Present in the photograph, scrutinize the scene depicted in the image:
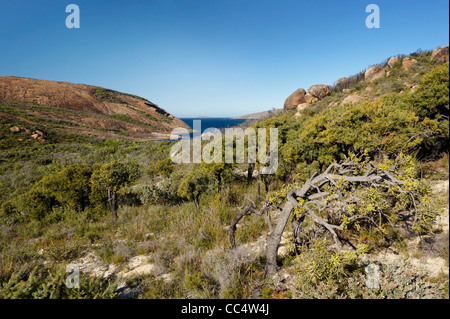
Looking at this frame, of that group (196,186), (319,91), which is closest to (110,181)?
(196,186)

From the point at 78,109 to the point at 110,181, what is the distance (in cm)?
6278

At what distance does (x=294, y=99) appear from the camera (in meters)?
31.5

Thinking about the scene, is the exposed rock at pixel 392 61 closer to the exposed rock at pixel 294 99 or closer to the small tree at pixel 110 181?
the exposed rock at pixel 294 99

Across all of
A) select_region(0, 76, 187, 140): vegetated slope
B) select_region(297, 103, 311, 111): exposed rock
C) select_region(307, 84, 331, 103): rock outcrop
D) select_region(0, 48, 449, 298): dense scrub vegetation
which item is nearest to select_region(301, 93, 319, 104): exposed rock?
select_region(307, 84, 331, 103): rock outcrop

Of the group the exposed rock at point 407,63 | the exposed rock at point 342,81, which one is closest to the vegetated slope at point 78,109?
the exposed rock at point 342,81

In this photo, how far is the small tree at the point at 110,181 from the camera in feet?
23.4

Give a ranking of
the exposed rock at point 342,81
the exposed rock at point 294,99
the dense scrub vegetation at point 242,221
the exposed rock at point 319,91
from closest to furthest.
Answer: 1. the dense scrub vegetation at point 242,221
2. the exposed rock at point 319,91
3. the exposed rock at point 294,99
4. the exposed rock at point 342,81

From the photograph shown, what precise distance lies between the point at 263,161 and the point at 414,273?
247 inches

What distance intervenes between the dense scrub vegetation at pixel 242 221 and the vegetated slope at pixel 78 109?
107 ft

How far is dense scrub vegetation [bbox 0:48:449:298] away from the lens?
3021 mm

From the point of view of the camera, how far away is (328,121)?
28.0 ft

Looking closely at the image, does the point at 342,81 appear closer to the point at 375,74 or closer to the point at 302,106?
the point at 375,74

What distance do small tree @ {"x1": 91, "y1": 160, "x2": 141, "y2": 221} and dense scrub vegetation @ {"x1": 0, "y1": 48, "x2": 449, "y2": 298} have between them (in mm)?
48

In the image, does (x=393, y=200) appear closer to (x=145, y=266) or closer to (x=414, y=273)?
(x=414, y=273)
